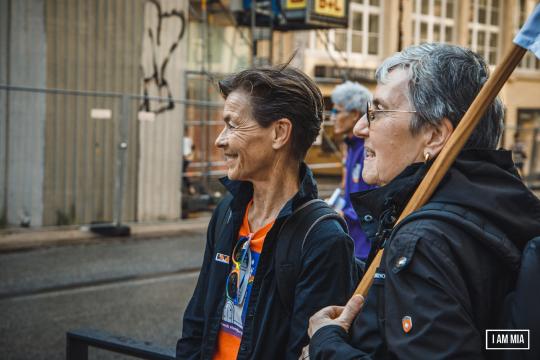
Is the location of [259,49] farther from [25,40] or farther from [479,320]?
[479,320]

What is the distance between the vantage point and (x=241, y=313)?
8.02 feet

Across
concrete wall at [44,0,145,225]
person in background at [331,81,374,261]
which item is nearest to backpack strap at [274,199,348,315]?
person in background at [331,81,374,261]

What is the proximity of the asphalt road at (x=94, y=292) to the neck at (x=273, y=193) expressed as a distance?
333 cm

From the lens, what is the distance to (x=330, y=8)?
572 inches

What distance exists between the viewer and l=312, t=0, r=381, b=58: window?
2166cm

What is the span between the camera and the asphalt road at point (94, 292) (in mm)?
6004

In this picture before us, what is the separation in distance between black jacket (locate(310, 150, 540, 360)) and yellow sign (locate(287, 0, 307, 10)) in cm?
1266

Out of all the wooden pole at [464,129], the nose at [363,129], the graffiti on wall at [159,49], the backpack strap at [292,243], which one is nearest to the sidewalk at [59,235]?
the graffiti on wall at [159,49]

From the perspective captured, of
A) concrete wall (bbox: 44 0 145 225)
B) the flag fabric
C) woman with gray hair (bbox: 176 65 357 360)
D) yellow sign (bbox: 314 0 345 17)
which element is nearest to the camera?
the flag fabric

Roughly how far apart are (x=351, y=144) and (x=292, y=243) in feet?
9.72

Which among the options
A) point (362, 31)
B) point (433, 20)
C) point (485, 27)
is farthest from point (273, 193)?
point (485, 27)

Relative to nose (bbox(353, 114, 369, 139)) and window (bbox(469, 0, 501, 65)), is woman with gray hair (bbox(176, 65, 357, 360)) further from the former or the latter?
window (bbox(469, 0, 501, 65))

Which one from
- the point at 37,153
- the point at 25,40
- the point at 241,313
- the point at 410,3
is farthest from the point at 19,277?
the point at 410,3

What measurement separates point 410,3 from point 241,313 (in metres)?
22.4
